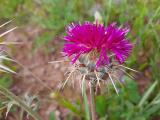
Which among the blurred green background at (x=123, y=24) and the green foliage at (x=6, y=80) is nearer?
the blurred green background at (x=123, y=24)

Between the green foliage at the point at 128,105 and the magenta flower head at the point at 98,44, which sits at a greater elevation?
the magenta flower head at the point at 98,44

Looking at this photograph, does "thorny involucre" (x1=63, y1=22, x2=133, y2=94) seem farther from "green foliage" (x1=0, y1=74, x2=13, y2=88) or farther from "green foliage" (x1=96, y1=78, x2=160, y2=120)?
"green foliage" (x1=0, y1=74, x2=13, y2=88)

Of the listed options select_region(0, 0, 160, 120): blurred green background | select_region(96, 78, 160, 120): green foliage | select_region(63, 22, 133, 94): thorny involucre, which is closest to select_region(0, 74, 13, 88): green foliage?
select_region(0, 0, 160, 120): blurred green background

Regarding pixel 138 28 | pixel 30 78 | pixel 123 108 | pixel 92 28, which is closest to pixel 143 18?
pixel 138 28


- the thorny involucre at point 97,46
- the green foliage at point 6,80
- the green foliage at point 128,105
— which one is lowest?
the green foliage at point 128,105

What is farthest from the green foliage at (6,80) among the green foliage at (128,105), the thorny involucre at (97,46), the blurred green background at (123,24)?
the thorny involucre at (97,46)

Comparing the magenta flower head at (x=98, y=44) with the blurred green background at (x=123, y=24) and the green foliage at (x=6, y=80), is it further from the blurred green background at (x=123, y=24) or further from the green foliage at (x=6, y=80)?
the green foliage at (x=6, y=80)
